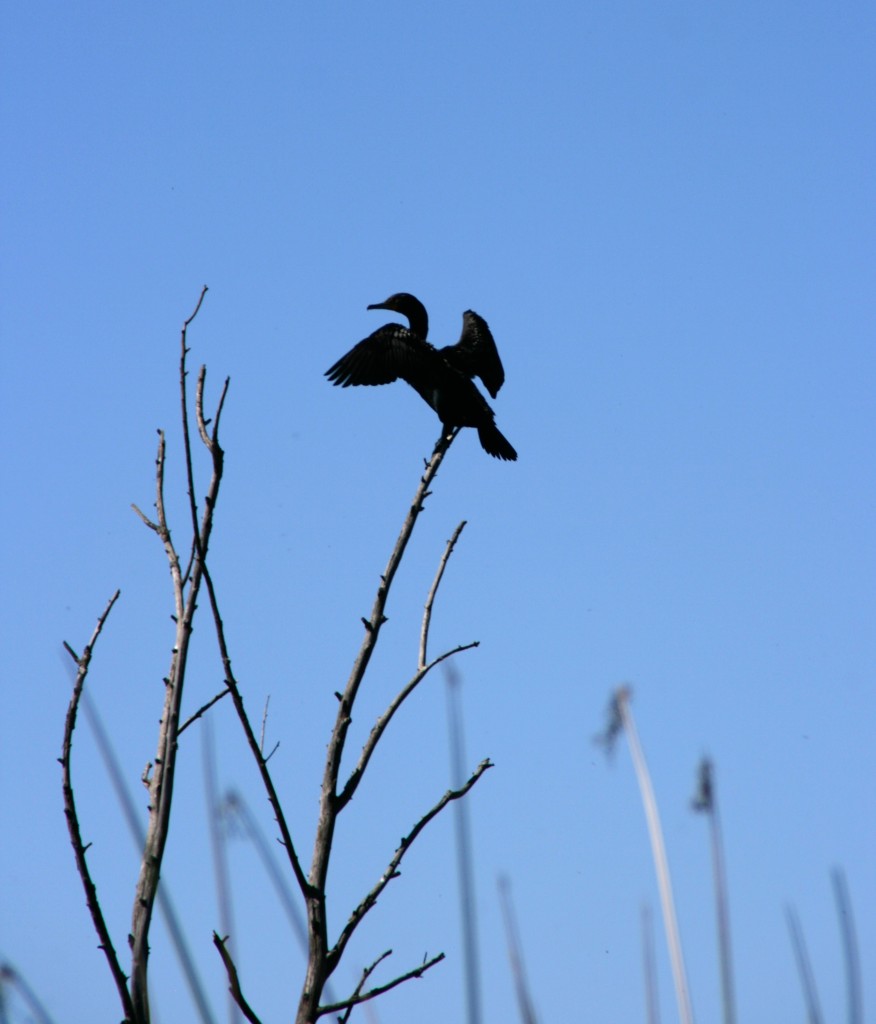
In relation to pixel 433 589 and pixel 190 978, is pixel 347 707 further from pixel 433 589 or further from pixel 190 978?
pixel 190 978

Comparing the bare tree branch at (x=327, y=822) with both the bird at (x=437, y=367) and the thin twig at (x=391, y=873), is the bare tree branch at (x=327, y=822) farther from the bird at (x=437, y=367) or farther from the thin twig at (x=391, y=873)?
the bird at (x=437, y=367)

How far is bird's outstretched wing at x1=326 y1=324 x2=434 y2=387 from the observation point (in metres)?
9.42

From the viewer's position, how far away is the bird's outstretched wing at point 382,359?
30.9ft

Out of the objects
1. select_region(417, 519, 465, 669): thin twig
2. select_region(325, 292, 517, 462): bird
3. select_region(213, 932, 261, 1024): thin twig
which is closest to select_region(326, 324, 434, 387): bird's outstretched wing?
select_region(325, 292, 517, 462): bird

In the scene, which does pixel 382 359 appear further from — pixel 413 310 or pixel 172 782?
pixel 172 782

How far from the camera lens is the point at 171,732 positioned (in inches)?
138

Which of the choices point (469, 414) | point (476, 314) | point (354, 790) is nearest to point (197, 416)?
point (354, 790)

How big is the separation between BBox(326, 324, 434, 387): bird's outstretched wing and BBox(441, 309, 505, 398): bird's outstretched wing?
27 centimetres

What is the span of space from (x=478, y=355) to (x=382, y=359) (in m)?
0.86

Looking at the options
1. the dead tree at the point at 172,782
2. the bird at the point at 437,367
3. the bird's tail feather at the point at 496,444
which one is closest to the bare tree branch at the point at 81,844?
the dead tree at the point at 172,782

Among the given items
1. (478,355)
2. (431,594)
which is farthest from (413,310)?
(431,594)

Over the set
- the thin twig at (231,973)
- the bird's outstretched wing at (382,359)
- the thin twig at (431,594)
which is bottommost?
the thin twig at (231,973)

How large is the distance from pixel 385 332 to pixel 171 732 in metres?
6.48

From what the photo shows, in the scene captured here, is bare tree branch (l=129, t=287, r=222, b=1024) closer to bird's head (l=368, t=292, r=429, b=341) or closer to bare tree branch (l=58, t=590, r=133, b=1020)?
bare tree branch (l=58, t=590, r=133, b=1020)
